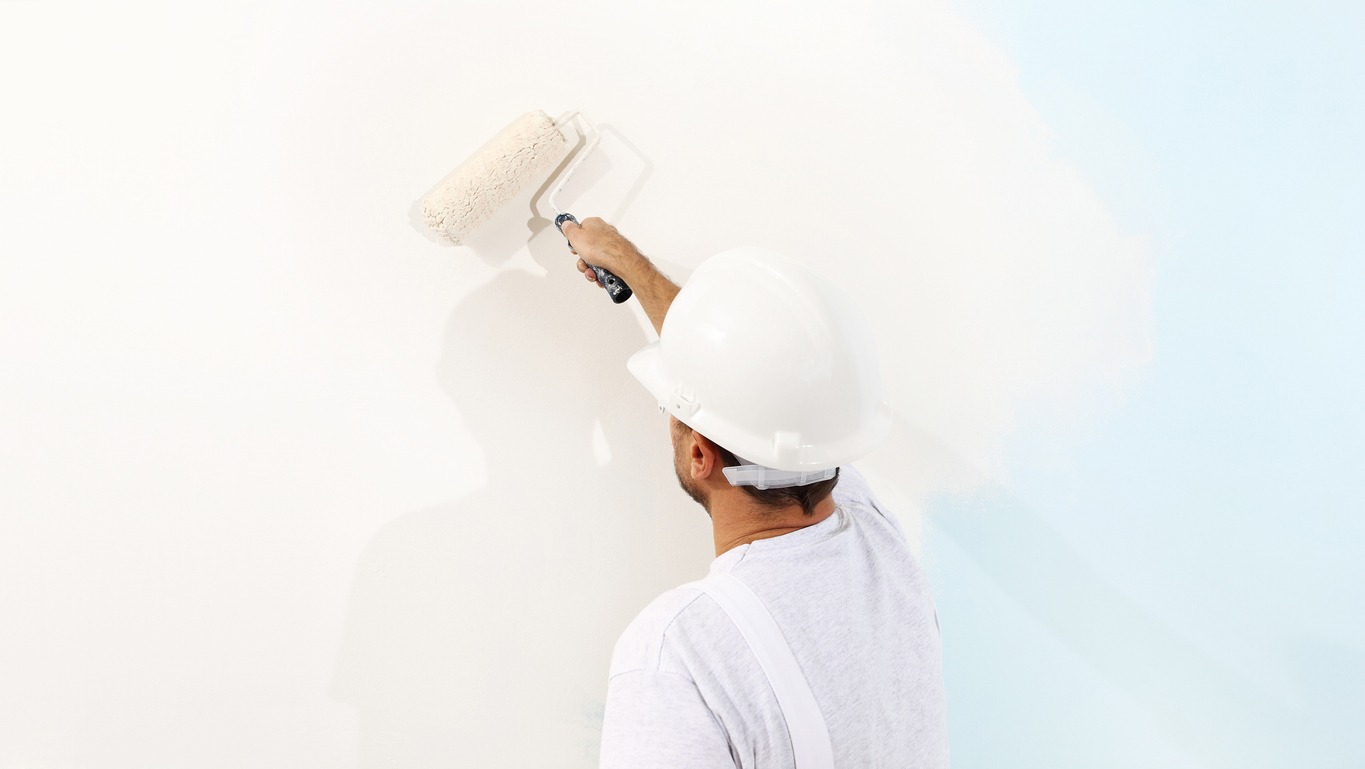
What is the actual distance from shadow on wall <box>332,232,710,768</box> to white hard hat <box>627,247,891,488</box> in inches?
11.5

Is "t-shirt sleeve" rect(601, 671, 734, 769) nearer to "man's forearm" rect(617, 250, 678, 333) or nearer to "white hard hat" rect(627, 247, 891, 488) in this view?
"white hard hat" rect(627, 247, 891, 488)

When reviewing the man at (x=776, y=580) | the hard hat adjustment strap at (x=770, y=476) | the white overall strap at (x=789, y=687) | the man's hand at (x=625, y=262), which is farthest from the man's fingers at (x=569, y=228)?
the white overall strap at (x=789, y=687)

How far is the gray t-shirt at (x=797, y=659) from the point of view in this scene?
0.64 meters

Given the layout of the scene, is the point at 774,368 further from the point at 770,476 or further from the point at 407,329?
the point at 407,329

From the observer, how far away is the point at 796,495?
A: 2.46ft

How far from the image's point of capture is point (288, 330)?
985 mm

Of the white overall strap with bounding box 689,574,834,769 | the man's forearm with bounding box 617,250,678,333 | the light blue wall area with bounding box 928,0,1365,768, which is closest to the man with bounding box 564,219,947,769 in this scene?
the white overall strap with bounding box 689,574,834,769

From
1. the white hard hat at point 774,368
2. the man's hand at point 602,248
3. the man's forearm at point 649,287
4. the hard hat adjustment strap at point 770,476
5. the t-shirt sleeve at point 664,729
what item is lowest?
the t-shirt sleeve at point 664,729

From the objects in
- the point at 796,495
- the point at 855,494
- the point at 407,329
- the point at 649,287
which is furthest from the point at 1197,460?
the point at 407,329

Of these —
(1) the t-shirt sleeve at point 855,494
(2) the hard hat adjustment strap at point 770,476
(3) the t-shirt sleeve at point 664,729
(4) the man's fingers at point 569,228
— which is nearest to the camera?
(3) the t-shirt sleeve at point 664,729

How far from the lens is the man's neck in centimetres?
75

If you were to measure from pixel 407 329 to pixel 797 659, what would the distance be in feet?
2.07

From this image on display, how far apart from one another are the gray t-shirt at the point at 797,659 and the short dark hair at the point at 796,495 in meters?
0.03

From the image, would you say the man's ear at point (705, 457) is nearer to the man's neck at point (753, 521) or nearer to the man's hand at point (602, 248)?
the man's neck at point (753, 521)
